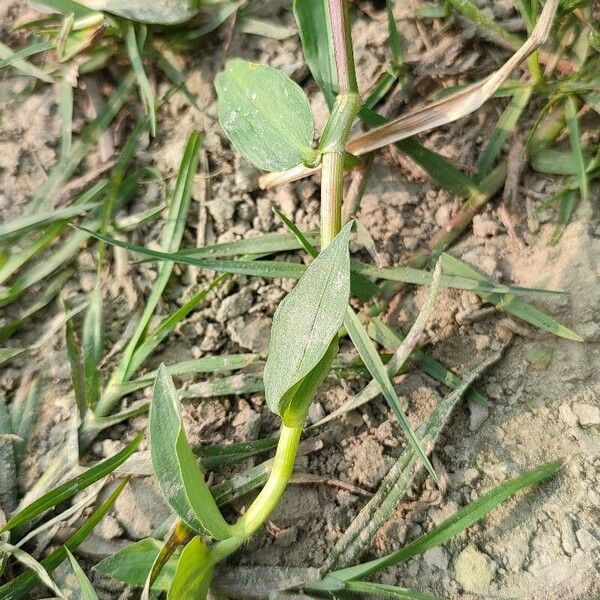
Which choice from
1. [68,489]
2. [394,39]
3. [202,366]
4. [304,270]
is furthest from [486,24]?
[68,489]

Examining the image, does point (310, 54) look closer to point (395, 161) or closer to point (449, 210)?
point (395, 161)

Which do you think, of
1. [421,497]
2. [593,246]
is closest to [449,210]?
[593,246]

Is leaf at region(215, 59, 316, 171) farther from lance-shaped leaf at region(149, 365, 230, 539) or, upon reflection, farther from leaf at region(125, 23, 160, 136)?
lance-shaped leaf at region(149, 365, 230, 539)

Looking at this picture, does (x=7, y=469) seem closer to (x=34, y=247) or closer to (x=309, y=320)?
(x=34, y=247)

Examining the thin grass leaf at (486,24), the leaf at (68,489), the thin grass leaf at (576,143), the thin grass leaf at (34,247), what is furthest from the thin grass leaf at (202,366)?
the thin grass leaf at (486,24)

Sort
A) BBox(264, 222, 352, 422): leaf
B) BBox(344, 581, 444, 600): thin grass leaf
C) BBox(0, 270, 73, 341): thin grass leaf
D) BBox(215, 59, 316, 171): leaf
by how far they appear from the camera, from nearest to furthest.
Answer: BBox(264, 222, 352, 422): leaf
BBox(344, 581, 444, 600): thin grass leaf
BBox(215, 59, 316, 171): leaf
BBox(0, 270, 73, 341): thin grass leaf

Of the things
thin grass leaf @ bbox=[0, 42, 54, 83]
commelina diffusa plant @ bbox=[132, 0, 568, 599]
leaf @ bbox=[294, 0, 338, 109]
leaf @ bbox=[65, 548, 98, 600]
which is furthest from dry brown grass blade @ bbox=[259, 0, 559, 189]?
leaf @ bbox=[65, 548, 98, 600]

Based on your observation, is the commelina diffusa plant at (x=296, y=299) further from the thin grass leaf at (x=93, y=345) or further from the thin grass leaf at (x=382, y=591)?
the thin grass leaf at (x=93, y=345)
